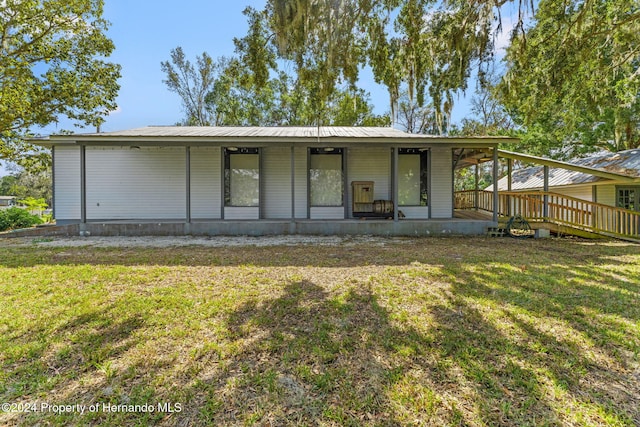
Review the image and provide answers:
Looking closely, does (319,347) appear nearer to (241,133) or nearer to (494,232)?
(241,133)

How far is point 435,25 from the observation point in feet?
22.3

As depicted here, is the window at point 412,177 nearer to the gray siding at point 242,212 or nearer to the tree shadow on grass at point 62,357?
the gray siding at point 242,212

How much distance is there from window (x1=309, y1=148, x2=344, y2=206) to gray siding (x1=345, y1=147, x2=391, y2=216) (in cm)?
35

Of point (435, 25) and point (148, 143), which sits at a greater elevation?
point (435, 25)

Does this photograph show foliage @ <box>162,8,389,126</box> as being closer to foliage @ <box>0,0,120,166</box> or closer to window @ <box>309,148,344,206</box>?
foliage @ <box>0,0,120,166</box>

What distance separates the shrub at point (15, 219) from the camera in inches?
427

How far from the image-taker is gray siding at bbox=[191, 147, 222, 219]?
374 inches

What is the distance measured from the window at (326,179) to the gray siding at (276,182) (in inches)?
31.2

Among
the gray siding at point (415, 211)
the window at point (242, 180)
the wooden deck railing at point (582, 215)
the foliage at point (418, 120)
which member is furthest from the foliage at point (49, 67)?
the foliage at point (418, 120)

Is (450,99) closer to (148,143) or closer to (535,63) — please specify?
(535,63)

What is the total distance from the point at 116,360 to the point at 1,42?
1654 cm

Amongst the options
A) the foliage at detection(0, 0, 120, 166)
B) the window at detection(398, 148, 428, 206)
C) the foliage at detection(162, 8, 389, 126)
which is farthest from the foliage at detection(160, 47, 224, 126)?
the window at detection(398, 148, 428, 206)

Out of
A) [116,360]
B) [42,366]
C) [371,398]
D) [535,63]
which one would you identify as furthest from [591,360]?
[535,63]

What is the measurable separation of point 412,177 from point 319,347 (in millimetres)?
7999
